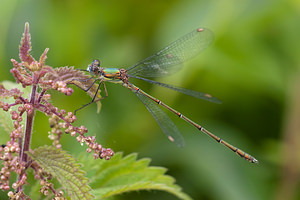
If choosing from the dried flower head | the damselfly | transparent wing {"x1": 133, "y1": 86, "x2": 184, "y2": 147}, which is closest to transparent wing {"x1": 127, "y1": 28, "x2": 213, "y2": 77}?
the damselfly

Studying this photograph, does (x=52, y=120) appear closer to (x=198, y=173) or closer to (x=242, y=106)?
(x=198, y=173)

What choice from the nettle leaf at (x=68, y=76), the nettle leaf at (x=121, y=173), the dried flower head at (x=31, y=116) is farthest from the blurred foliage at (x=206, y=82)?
the dried flower head at (x=31, y=116)

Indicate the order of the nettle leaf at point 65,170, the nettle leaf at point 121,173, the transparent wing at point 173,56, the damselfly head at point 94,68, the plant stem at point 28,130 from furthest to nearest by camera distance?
1. the transparent wing at point 173,56
2. the damselfly head at point 94,68
3. the nettle leaf at point 121,173
4. the plant stem at point 28,130
5. the nettle leaf at point 65,170

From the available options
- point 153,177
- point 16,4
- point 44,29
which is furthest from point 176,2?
point 153,177

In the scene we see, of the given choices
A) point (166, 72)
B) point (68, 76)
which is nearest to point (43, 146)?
point (68, 76)

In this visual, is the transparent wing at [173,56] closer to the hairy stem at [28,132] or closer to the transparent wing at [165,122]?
the transparent wing at [165,122]

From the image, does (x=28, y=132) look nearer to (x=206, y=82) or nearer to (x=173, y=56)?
(x=173, y=56)

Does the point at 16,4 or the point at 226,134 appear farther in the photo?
the point at 16,4
